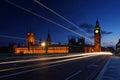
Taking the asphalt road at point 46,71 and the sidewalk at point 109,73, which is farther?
the sidewalk at point 109,73

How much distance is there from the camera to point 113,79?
1573 centimetres

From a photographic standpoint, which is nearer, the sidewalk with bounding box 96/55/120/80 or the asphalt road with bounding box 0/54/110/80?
the asphalt road with bounding box 0/54/110/80

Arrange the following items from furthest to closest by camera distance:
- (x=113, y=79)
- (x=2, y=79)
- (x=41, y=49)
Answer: (x=41, y=49) < (x=113, y=79) < (x=2, y=79)

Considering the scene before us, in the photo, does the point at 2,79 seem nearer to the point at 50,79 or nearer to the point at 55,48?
the point at 50,79

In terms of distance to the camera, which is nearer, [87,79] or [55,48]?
[87,79]

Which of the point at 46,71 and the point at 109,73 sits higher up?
the point at 46,71

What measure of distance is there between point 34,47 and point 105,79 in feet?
543

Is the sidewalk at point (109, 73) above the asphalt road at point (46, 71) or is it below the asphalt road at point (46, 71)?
below

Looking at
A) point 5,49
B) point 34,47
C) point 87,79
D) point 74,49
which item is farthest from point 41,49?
point 87,79

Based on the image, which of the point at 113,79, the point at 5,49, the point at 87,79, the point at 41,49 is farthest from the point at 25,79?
the point at 41,49

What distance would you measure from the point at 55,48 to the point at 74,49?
13294 millimetres

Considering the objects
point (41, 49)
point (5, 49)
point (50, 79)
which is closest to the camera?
point (50, 79)

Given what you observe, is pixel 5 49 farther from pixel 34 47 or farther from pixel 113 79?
pixel 113 79

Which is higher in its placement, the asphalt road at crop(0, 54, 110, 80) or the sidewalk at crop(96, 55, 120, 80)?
the asphalt road at crop(0, 54, 110, 80)
